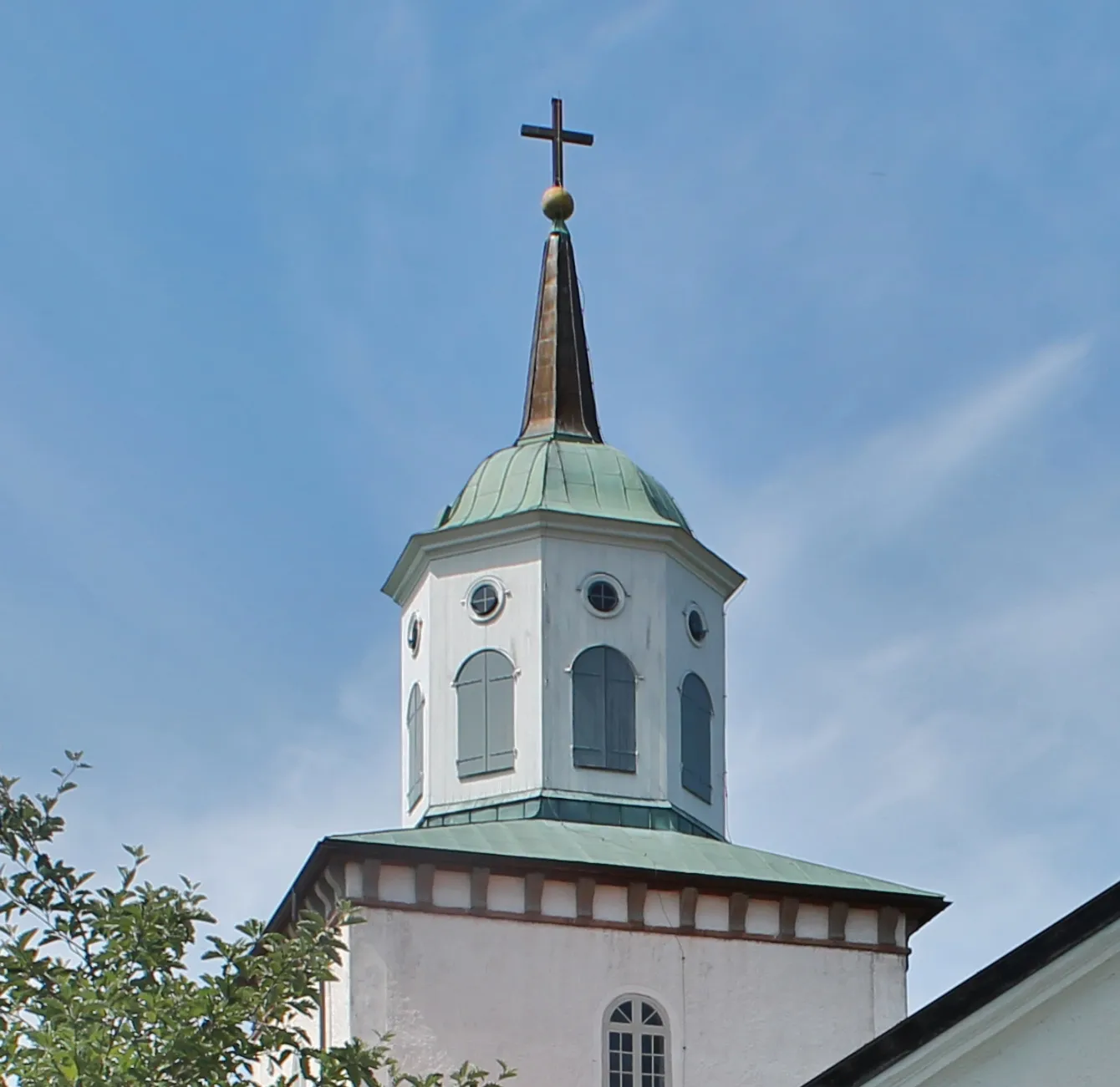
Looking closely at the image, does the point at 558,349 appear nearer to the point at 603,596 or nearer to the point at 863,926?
the point at 603,596

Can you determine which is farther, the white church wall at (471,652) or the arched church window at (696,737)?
the arched church window at (696,737)

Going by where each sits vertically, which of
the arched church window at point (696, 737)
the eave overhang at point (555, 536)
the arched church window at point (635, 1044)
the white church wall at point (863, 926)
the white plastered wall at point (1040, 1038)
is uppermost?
the eave overhang at point (555, 536)

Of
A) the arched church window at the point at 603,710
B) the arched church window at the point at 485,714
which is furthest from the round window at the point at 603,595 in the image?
the arched church window at the point at 485,714

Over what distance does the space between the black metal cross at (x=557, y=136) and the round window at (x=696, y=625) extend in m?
6.05

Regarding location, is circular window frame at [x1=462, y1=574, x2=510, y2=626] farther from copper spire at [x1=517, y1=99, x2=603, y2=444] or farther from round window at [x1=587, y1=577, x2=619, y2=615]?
copper spire at [x1=517, y1=99, x2=603, y2=444]

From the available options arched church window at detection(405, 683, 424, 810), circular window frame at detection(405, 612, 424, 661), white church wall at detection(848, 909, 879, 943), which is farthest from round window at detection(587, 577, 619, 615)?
white church wall at detection(848, 909, 879, 943)

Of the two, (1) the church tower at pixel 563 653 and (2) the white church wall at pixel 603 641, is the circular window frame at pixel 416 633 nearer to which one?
(1) the church tower at pixel 563 653

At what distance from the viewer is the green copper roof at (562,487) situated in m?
28.5

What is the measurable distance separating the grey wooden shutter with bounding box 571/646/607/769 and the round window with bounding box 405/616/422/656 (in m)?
2.07

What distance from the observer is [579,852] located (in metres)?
25.7

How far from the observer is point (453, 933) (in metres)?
25.0

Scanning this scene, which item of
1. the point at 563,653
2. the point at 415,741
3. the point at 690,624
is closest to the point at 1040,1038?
the point at 563,653

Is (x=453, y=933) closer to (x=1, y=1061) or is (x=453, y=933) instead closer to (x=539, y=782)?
(x=539, y=782)

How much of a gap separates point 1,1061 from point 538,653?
11.2 m
